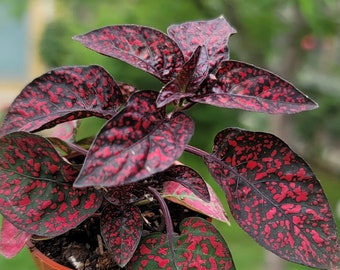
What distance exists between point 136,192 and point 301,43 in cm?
134

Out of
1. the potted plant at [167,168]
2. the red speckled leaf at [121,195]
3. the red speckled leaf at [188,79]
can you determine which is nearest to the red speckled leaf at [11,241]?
the potted plant at [167,168]

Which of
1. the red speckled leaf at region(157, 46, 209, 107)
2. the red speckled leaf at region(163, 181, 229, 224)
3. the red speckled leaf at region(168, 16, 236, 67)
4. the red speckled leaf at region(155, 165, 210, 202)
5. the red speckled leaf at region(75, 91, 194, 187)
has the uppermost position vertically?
the red speckled leaf at region(168, 16, 236, 67)

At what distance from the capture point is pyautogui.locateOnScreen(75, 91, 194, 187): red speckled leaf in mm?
471

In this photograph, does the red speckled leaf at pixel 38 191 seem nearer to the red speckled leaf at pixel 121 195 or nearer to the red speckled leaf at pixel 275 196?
the red speckled leaf at pixel 121 195

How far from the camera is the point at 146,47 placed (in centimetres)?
62

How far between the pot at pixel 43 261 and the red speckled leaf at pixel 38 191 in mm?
70

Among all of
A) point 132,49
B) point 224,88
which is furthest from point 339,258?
point 132,49

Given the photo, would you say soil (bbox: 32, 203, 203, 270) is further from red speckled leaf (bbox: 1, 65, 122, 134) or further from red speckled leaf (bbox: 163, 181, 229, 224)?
red speckled leaf (bbox: 1, 65, 122, 134)

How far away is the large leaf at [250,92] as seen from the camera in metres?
0.55

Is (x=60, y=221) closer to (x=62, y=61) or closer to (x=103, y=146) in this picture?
(x=103, y=146)

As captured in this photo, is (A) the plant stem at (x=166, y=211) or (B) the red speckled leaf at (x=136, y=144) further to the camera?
(A) the plant stem at (x=166, y=211)

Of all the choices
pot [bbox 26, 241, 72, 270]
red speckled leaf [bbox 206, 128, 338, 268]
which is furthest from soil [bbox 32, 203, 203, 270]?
red speckled leaf [bbox 206, 128, 338, 268]

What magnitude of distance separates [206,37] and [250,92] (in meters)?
0.12

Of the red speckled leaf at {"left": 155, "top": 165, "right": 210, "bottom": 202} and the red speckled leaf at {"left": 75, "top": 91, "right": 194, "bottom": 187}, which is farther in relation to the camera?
the red speckled leaf at {"left": 155, "top": 165, "right": 210, "bottom": 202}
